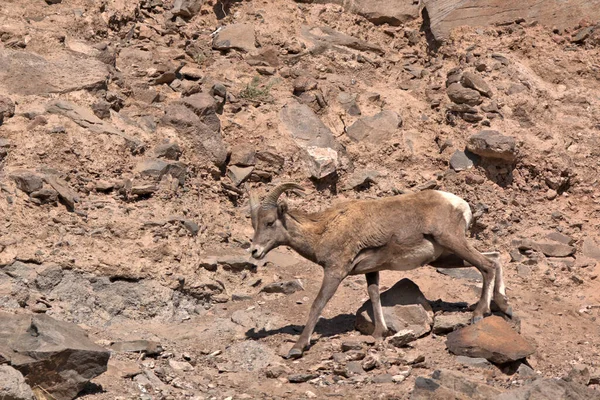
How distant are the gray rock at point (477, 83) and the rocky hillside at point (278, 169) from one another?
0.08ft

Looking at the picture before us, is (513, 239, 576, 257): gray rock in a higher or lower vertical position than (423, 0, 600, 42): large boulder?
lower

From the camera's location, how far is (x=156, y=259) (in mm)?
12773

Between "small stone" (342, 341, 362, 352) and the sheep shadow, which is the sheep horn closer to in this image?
the sheep shadow

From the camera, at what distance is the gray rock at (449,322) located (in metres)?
11.7

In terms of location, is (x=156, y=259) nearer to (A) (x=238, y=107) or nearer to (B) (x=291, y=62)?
(A) (x=238, y=107)

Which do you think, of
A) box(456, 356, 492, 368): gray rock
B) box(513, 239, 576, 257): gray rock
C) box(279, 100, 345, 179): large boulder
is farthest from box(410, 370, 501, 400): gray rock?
box(279, 100, 345, 179): large boulder

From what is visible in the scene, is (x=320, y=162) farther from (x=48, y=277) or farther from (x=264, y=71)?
(x=48, y=277)

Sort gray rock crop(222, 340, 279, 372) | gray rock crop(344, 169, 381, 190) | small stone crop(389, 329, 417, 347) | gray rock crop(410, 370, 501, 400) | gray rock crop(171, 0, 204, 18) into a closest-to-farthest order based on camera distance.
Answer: gray rock crop(410, 370, 501, 400) < gray rock crop(222, 340, 279, 372) < small stone crop(389, 329, 417, 347) < gray rock crop(344, 169, 381, 190) < gray rock crop(171, 0, 204, 18)

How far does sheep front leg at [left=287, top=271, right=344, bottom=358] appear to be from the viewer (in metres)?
11.2

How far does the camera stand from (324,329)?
12156mm

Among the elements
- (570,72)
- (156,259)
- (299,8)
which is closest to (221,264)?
(156,259)

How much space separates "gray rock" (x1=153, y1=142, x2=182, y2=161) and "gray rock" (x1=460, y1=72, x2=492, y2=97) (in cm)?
552

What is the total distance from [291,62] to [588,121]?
536 centimetres

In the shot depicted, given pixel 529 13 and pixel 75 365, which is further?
pixel 529 13
